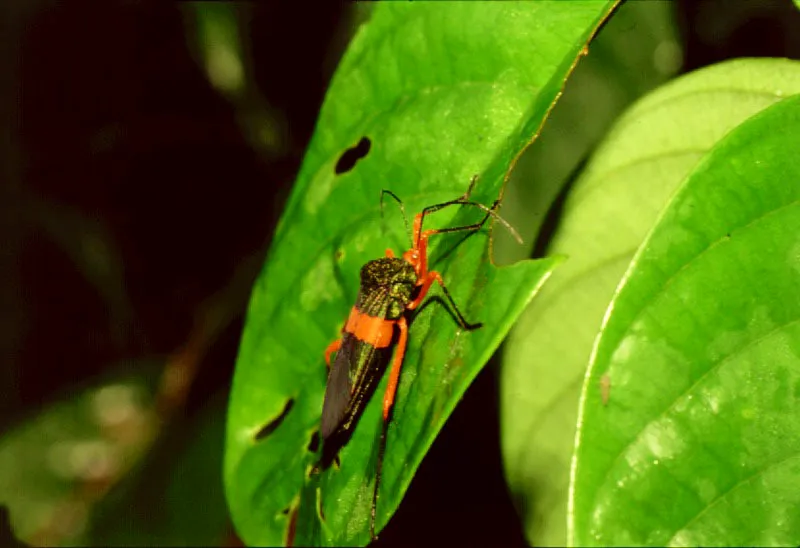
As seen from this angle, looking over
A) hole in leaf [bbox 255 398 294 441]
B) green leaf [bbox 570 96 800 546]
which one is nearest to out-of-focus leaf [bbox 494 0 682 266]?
hole in leaf [bbox 255 398 294 441]

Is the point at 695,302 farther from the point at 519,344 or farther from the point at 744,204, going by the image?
the point at 519,344

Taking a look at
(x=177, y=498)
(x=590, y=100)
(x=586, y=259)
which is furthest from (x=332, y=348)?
(x=177, y=498)

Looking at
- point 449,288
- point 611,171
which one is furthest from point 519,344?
point 611,171

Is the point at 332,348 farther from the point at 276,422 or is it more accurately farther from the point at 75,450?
the point at 75,450

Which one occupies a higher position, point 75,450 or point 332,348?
point 332,348

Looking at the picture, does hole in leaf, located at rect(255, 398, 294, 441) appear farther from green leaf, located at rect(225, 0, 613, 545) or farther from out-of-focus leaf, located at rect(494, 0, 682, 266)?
out-of-focus leaf, located at rect(494, 0, 682, 266)

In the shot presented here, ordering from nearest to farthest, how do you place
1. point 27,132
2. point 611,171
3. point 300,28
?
point 611,171 → point 300,28 → point 27,132

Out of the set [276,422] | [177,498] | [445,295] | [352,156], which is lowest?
[177,498]
